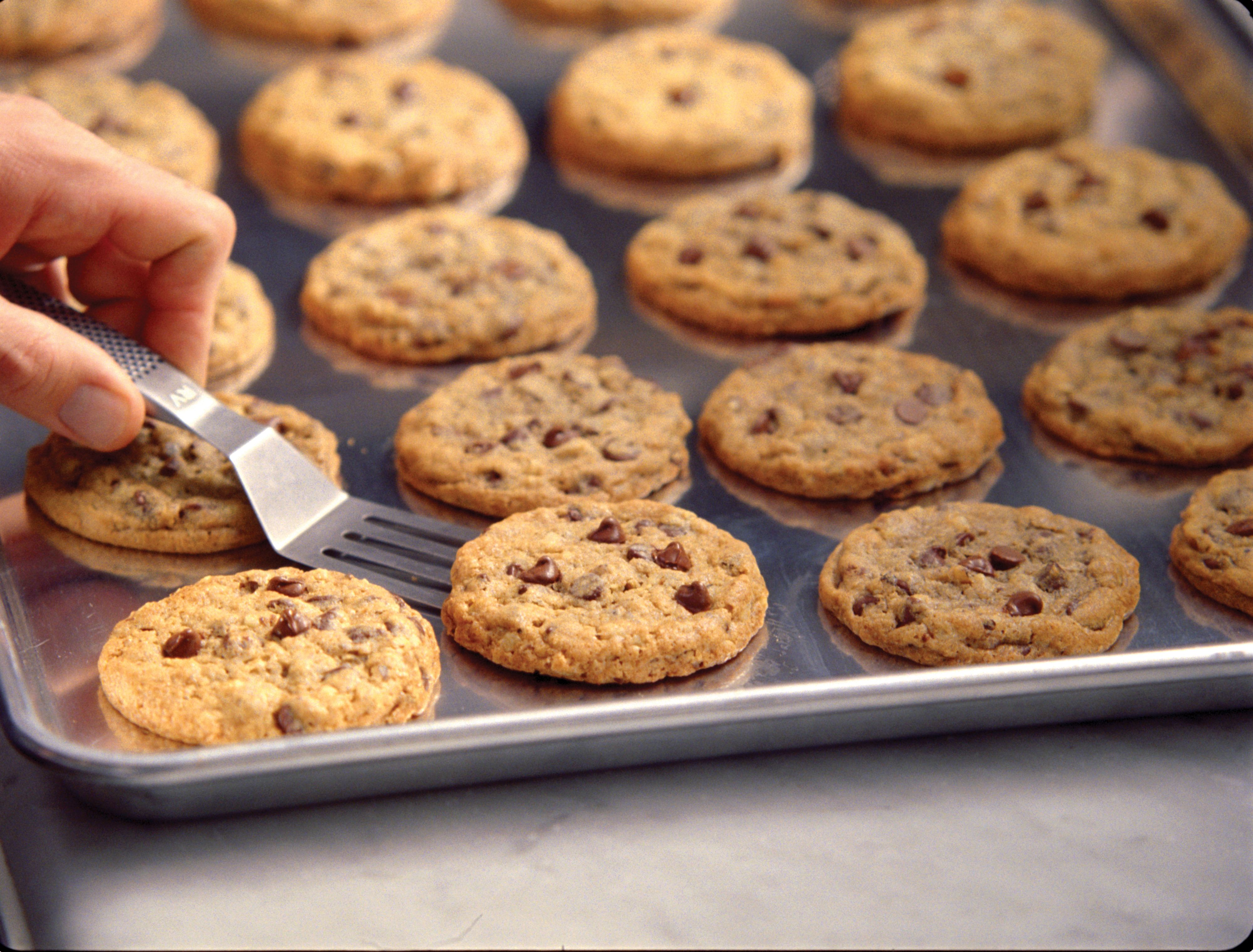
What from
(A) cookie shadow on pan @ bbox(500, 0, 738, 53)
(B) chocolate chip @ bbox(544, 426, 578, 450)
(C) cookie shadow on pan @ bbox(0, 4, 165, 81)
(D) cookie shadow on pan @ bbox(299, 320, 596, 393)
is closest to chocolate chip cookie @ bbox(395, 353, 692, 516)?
(B) chocolate chip @ bbox(544, 426, 578, 450)

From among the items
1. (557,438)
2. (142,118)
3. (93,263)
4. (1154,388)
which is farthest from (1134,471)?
(142,118)

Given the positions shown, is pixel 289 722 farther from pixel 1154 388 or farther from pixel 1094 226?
pixel 1094 226

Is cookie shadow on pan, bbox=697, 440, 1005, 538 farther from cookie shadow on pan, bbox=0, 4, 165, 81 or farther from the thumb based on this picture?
cookie shadow on pan, bbox=0, 4, 165, 81

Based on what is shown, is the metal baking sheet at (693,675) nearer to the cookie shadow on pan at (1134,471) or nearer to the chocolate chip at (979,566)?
the cookie shadow on pan at (1134,471)

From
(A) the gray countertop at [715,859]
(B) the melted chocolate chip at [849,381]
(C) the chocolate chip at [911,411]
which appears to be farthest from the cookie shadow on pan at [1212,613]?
(B) the melted chocolate chip at [849,381]

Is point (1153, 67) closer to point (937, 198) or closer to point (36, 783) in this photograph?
point (937, 198)

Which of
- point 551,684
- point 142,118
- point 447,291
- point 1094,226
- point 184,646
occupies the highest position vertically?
point 142,118
